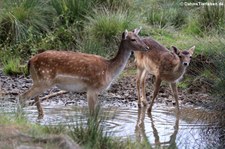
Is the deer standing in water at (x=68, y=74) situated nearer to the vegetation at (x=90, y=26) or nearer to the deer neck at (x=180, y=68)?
the deer neck at (x=180, y=68)

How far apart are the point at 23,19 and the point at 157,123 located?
229 inches

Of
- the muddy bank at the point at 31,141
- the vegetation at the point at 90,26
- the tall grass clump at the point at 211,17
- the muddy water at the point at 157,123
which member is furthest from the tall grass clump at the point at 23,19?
the muddy bank at the point at 31,141

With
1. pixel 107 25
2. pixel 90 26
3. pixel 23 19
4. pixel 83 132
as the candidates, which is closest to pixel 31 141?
pixel 83 132

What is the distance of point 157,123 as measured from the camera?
37.1 ft

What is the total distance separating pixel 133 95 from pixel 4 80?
2.46 m

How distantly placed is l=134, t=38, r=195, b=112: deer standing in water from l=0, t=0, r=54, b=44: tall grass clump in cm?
350

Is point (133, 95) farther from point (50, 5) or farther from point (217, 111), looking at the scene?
point (50, 5)

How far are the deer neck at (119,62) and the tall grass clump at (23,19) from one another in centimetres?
467

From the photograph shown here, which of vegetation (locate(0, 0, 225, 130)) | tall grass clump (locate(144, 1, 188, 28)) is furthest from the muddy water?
tall grass clump (locate(144, 1, 188, 28))

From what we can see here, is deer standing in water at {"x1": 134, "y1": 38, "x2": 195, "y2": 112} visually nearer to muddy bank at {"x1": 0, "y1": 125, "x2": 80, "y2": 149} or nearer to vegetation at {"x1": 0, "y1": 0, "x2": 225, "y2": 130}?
vegetation at {"x1": 0, "y1": 0, "x2": 225, "y2": 130}

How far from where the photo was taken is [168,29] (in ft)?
54.6

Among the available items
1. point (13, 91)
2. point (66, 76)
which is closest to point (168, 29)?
point (13, 91)

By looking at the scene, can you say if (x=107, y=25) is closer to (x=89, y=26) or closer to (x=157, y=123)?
(x=89, y=26)

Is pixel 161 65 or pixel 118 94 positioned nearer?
pixel 161 65
